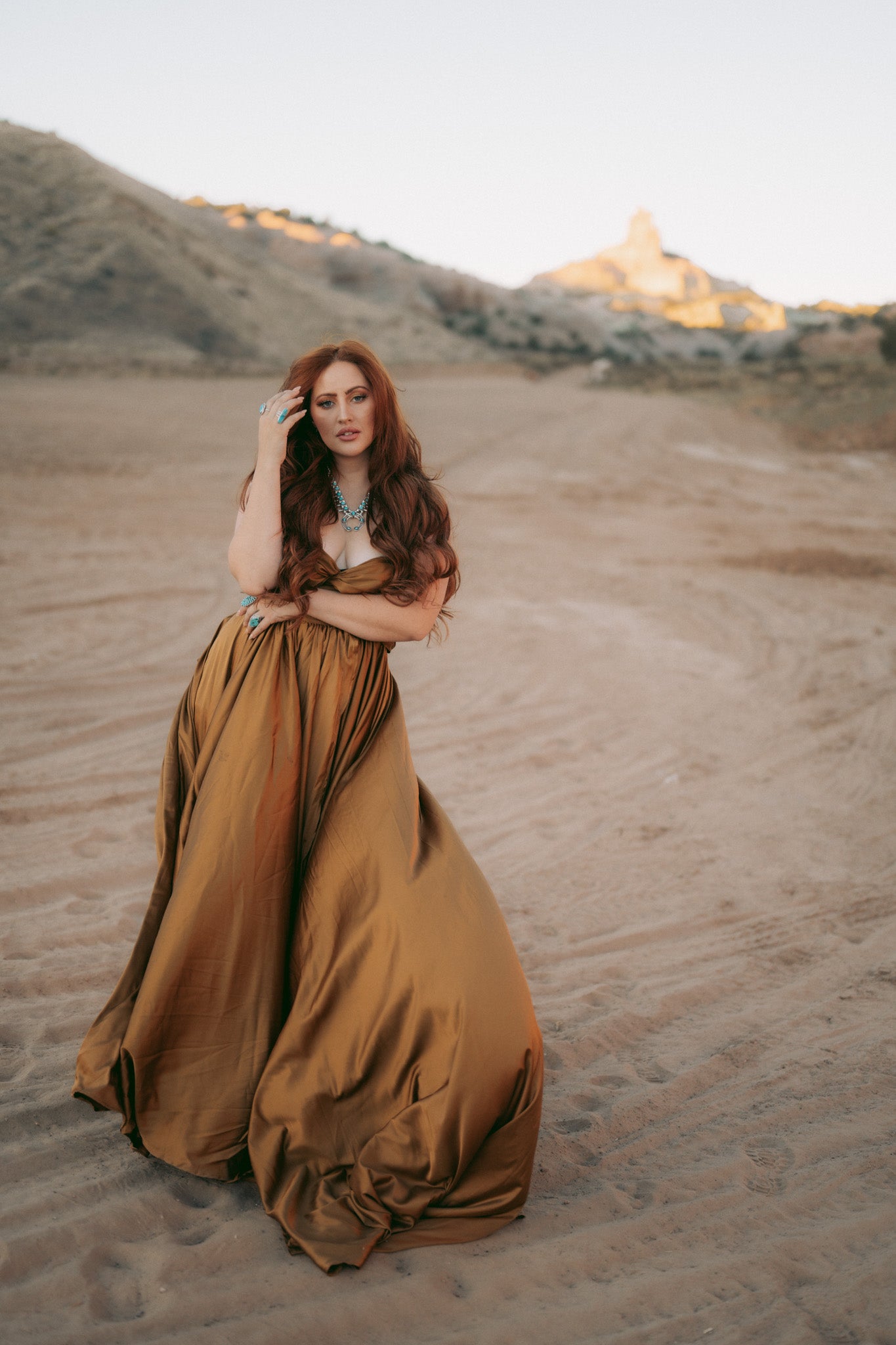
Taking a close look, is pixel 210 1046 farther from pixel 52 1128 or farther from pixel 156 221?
pixel 156 221

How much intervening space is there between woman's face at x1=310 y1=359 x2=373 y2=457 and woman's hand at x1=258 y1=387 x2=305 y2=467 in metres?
0.06

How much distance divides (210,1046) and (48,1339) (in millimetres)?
610

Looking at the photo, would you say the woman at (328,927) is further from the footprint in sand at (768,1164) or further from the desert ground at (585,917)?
the footprint in sand at (768,1164)

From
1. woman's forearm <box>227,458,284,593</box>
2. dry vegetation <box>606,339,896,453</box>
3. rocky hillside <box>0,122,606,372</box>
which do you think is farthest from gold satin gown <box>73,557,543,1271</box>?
rocky hillside <box>0,122,606,372</box>

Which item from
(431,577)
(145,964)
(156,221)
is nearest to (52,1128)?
(145,964)

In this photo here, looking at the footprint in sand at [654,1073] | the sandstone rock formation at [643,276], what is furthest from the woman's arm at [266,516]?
the sandstone rock formation at [643,276]

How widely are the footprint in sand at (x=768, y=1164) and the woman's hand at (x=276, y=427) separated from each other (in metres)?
2.14

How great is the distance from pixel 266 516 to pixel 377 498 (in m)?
0.29

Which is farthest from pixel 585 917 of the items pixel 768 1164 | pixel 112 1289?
pixel 112 1289

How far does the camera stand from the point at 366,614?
2.29 m

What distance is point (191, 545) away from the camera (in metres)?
9.16

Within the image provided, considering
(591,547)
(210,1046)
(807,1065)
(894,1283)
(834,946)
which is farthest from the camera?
(591,547)

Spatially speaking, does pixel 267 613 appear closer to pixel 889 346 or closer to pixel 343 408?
pixel 343 408

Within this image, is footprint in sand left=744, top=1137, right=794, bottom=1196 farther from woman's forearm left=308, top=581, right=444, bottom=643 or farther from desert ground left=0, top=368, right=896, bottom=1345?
woman's forearm left=308, top=581, right=444, bottom=643
